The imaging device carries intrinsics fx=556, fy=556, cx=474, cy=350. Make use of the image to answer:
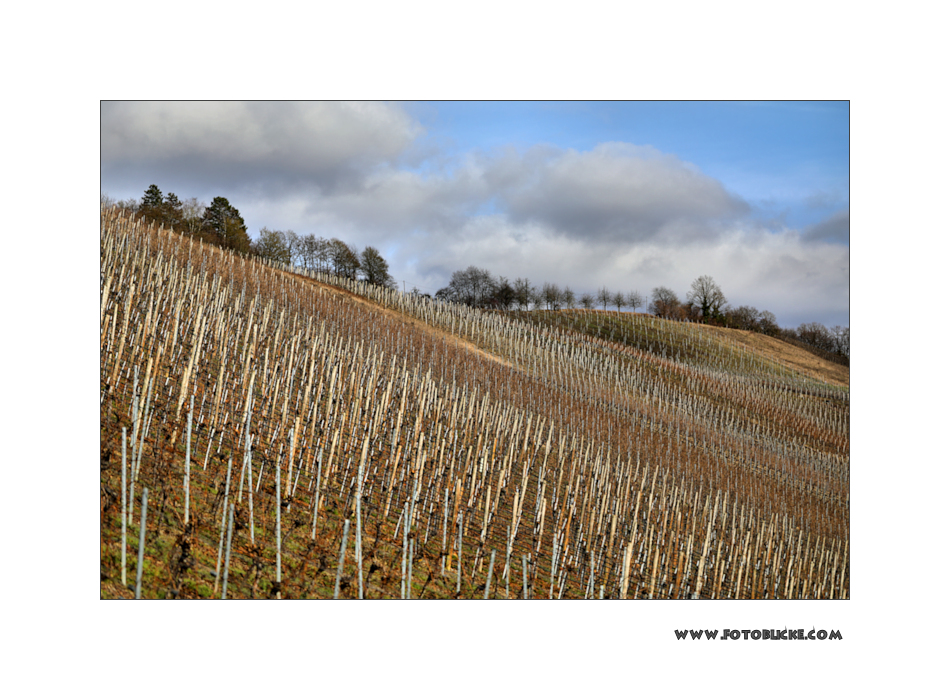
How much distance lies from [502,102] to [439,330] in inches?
482

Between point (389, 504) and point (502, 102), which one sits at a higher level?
point (502, 102)

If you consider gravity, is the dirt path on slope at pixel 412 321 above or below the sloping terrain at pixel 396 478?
above

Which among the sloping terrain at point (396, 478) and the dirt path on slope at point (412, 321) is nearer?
the sloping terrain at point (396, 478)

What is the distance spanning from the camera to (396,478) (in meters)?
4.45

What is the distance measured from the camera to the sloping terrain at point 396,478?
10.4 ft

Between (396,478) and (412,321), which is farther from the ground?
(412,321)

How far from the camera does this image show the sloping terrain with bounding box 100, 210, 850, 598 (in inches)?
125

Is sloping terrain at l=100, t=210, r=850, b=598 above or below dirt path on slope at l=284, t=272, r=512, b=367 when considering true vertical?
below

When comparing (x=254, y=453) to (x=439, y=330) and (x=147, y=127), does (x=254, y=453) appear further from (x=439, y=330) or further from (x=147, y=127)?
(x=439, y=330)

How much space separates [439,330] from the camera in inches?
630

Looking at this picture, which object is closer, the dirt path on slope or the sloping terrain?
the sloping terrain
